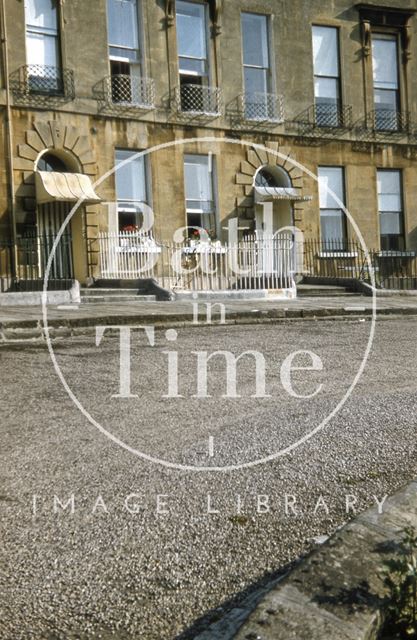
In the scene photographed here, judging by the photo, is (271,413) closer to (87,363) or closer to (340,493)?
(340,493)

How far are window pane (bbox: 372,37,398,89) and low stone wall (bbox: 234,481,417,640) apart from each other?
2812 cm

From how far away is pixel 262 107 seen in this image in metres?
26.2

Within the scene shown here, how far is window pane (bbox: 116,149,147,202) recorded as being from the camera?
78.2ft

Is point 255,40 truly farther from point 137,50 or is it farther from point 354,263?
point 354,263

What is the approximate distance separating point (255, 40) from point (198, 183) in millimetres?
5347

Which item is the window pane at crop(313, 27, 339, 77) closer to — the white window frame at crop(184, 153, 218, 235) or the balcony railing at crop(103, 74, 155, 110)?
the white window frame at crop(184, 153, 218, 235)

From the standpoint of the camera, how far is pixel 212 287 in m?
19.8

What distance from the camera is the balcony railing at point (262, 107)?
1016 inches

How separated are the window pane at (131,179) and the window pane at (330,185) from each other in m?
6.63

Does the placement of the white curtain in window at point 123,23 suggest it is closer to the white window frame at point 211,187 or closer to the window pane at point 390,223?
the white window frame at point 211,187

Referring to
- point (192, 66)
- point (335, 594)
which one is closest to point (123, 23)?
point (192, 66)

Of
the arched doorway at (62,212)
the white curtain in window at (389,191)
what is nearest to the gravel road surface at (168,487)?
the arched doorway at (62,212)

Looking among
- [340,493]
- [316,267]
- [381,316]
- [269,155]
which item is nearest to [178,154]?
[269,155]

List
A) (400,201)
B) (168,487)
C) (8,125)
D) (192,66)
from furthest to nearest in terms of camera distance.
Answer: (400,201) → (192,66) → (8,125) → (168,487)
